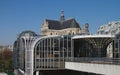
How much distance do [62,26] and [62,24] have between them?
73 centimetres

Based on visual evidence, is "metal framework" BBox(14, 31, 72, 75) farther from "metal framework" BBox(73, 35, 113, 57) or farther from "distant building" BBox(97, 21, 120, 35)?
"distant building" BBox(97, 21, 120, 35)

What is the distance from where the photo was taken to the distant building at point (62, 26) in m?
100

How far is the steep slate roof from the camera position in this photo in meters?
100

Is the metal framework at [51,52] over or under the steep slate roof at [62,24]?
under

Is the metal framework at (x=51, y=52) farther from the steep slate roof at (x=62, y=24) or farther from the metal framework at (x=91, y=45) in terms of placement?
the steep slate roof at (x=62, y=24)

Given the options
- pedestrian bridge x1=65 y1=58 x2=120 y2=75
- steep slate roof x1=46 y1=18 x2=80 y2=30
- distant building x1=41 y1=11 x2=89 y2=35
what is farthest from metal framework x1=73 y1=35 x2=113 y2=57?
steep slate roof x1=46 y1=18 x2=80 y2=30

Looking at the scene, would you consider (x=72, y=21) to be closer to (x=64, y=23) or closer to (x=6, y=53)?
(x=64, y=23)

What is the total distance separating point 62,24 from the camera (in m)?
106

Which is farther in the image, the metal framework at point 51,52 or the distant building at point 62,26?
the distant building at point 62,26

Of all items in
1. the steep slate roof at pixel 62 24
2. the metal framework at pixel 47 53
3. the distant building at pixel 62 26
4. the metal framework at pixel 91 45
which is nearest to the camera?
the metal framework at pixel 47 53

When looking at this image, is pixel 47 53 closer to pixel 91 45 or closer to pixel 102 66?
pixel 91 45

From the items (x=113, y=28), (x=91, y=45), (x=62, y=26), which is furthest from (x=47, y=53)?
(x=62, y=26)

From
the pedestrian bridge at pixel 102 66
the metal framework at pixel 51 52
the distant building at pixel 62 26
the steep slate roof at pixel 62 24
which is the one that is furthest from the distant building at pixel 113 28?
the pedestrian bridge at pixel 102 66

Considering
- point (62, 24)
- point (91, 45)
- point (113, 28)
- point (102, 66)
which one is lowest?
point (102, 66)
